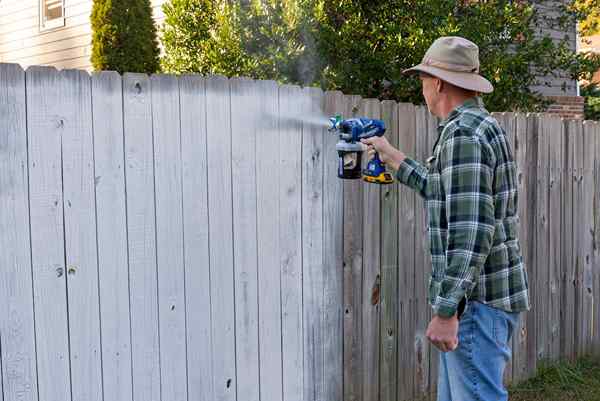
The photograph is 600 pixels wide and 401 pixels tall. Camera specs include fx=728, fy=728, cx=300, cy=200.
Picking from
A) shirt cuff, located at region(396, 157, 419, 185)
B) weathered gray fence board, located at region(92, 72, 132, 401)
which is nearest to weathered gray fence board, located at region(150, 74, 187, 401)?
weathered gray fence board, located at region(92, 72, 132, 401)

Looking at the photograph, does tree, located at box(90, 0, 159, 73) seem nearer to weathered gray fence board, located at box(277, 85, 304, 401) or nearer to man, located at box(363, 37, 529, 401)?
weathered gray fence board, located at box(277, 85, 304, 401)

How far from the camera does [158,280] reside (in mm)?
3461

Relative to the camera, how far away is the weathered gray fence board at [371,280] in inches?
175

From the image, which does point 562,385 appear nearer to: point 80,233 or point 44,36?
point 80,233

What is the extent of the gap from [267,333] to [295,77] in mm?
4163

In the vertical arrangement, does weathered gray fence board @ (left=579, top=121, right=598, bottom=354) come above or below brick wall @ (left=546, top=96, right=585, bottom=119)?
below

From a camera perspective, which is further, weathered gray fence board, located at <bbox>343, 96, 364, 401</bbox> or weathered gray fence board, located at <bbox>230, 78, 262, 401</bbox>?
weathered gray fence board, located at <bbox>343, 96, 364, 401</bbox>

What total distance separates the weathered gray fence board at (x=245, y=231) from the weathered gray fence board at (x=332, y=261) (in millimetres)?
522

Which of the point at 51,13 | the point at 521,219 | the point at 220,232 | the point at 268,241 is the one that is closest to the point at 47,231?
the point at 220,232

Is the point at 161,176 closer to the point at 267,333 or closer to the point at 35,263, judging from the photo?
the point at 35,263

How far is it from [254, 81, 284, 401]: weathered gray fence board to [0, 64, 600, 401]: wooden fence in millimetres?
11

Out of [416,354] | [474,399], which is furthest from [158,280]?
[416,354]

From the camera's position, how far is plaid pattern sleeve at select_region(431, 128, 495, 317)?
2.87 m

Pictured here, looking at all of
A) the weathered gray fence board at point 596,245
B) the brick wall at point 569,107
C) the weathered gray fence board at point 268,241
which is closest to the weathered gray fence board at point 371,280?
the weathered gray fence board at point 268,241
